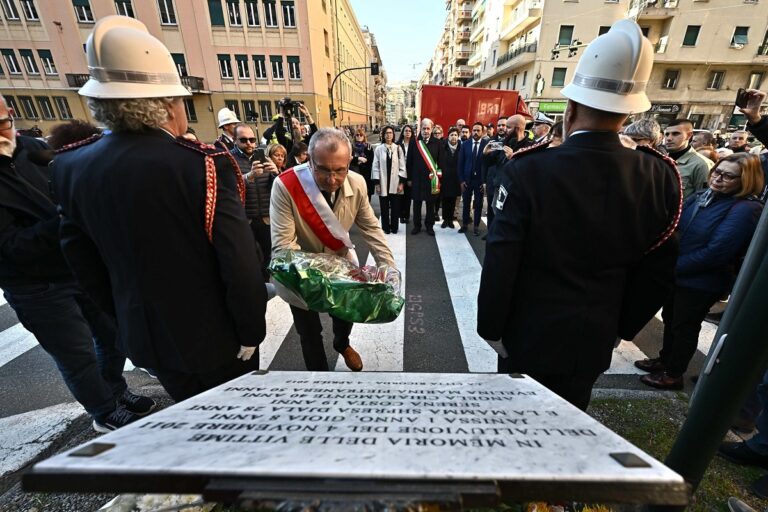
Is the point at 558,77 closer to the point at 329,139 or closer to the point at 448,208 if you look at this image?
the point at 448,208

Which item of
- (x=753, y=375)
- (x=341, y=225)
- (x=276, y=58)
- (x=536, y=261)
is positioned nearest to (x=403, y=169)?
(x=341, y=225)

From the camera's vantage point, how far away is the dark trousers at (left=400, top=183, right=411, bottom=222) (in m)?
7.49

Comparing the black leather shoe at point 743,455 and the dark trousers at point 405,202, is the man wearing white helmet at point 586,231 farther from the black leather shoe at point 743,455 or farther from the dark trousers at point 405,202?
the dark trousers at point 405,202

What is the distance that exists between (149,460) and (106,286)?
1.46 meters

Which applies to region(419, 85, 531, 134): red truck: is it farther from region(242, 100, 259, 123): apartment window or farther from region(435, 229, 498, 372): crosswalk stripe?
region(242, 100, 259, 123): apartment window

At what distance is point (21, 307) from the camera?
6.94 feet

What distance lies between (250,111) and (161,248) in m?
34.7

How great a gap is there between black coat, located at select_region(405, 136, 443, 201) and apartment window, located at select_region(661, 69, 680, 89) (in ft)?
111

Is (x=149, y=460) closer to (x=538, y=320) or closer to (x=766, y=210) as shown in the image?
(x=538, y=320)

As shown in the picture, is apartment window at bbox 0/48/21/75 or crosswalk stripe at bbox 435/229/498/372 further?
apartment window at bbox 0/48/21/75

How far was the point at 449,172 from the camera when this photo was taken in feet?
23.6

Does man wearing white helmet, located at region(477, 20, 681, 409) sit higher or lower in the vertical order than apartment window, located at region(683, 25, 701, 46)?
lower

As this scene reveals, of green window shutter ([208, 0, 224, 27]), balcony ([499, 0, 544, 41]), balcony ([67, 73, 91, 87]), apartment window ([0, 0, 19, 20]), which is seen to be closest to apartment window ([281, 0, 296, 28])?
green window shutter ([208, 0, 224, 27])

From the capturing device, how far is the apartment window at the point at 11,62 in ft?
91.4
